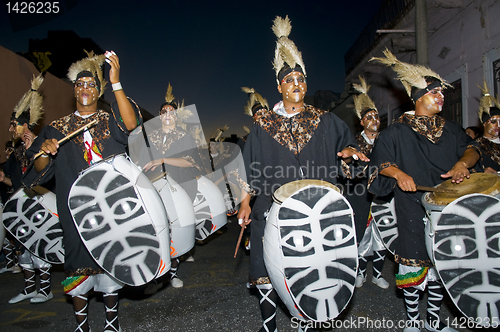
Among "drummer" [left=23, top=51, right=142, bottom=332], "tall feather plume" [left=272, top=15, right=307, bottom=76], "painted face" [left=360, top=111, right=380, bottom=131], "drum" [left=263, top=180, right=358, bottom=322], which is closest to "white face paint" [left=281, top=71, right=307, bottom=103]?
"tall feather plume" [left=272, top=15, right=307, bottom=76]

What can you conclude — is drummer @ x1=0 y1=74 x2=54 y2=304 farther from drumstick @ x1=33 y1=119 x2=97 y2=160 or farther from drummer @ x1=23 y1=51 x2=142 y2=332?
drumstick @ x1=33 y1=119 x2=97 y2=160

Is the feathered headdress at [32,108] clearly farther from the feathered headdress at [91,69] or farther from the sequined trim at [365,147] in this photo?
the sequined trim at [365,147]

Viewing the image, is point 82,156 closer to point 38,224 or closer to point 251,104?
point 38,224

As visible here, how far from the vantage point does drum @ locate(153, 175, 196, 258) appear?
327 centimetres

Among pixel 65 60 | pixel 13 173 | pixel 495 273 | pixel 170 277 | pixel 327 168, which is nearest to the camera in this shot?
pixel 495 273

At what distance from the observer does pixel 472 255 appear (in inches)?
88.5

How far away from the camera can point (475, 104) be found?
6871 millimetres

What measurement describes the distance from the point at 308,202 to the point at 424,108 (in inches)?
66.5

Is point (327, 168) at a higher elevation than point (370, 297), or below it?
higher

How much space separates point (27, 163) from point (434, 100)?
464cm

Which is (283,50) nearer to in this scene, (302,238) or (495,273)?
(302,238)

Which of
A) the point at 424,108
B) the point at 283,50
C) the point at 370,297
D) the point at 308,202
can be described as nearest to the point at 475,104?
the point at 424,108

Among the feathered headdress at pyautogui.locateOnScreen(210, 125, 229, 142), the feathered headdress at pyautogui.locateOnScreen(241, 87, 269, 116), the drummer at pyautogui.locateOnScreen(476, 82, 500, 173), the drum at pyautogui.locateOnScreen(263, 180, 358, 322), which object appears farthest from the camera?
the feathered headdress at pyautogui.locateOnScreen(210, 125, 229, 142)

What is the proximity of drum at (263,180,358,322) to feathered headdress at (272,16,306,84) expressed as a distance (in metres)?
1.07
